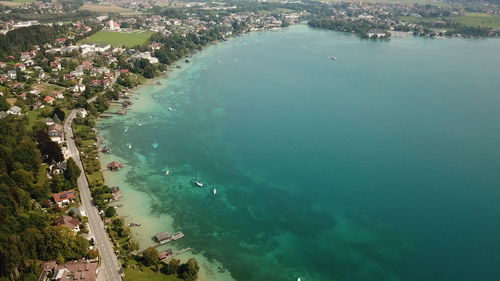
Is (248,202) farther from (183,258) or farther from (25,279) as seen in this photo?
(25,279)

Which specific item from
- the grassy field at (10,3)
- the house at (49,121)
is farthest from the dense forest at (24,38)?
the grassy field at (10,3)

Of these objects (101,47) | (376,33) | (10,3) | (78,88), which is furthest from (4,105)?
(376,33)

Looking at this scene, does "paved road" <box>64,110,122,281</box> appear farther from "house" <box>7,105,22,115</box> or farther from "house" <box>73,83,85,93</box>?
"house" <box>73,83,85,93</box>

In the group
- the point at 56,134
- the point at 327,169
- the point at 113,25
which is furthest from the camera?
the point at 113,25

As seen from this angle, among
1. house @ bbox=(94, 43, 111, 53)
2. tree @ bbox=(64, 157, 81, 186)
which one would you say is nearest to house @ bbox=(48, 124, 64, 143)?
tree @ bbox=(64, 157, 81, 186)

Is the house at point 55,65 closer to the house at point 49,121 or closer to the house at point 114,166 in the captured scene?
the house at point 49,121

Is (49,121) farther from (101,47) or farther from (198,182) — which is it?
(101,47)
